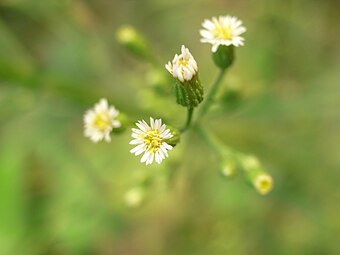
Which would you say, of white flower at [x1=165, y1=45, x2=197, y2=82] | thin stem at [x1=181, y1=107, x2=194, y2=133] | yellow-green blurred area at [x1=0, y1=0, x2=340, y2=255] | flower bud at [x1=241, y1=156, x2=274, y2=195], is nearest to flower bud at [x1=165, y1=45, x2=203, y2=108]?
white flower at [x1=165, y1=45, x2=197, y2=82]

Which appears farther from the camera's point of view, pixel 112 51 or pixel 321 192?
pixel 112 51

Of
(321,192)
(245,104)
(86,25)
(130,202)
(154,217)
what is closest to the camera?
(130,202)

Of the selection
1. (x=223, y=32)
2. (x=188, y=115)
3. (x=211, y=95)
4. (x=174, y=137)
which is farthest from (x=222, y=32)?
(x=174, y=137)

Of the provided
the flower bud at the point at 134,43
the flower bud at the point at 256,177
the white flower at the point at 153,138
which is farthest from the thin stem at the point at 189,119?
the flower bud at the point at 134,43

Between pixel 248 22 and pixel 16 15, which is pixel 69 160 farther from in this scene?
pixel 248 22

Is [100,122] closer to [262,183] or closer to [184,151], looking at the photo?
[262,183]

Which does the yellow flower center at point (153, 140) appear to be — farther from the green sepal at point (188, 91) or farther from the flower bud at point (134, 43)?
the flower bud at point (134, 43)

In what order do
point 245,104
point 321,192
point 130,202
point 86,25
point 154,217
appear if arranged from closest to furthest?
point 130,202 < point 245,104 < point 321,192 < point 86,25 < point 154,217

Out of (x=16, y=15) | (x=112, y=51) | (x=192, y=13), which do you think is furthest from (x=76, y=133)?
(x=192, y=13)
